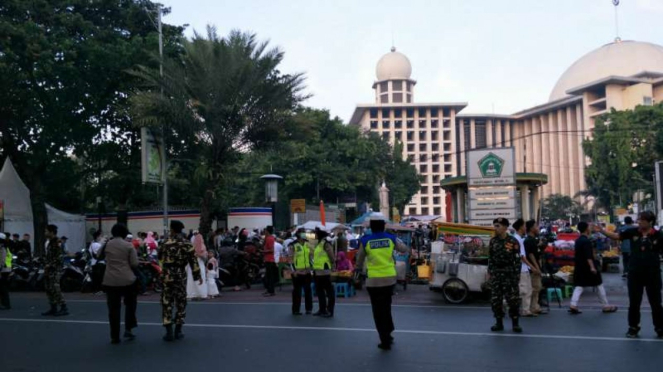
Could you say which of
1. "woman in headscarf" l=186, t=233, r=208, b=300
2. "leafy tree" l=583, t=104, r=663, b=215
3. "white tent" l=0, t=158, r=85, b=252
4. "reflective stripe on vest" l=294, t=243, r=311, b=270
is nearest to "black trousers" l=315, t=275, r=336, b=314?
"reflective stripe on vest" l=294, t=243, r=311, b=270

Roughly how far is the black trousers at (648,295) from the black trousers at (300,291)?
5.73m

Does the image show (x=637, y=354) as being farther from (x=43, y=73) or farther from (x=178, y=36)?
(x=178, y=36)

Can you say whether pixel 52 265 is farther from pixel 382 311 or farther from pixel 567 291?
pixel 567 291

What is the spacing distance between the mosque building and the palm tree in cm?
9142

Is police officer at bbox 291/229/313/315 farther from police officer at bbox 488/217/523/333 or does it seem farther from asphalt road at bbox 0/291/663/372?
police officer at bbox 488/217/523/333

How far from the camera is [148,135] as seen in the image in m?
22.0

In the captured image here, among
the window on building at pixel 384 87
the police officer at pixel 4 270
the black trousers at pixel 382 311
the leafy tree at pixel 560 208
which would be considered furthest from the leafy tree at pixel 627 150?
the window on building at pixel 384 87

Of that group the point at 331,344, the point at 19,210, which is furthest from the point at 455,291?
the point at 19,210

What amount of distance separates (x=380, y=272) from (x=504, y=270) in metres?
2.46

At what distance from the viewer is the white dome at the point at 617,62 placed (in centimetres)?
10981

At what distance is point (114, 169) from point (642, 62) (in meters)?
105

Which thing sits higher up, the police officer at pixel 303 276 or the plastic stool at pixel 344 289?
the police officer at pixel 303 276

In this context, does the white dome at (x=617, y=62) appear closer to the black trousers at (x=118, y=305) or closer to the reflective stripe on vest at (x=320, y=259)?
the reflective stripe on vest at (x=320, y=259)

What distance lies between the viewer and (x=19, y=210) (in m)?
26.8
